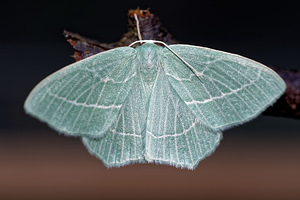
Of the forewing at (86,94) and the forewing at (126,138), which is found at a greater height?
the forewing at (86,94)

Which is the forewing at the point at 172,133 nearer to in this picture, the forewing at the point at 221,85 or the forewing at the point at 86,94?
the forewing at the point at 221,85

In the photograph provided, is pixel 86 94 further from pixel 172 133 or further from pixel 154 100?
pixel 172 133

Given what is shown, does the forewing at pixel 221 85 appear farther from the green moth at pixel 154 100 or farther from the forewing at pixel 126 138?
the forewing at pixel 126 138

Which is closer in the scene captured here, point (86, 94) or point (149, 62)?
point (86, 94)

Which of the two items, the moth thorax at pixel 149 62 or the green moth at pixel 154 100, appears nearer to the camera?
the green moth at pixel 154 100

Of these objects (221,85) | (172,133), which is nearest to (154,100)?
(172,133)

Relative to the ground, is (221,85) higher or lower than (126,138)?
higher

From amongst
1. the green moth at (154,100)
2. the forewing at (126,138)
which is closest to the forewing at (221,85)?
the green moth at (154,100)
